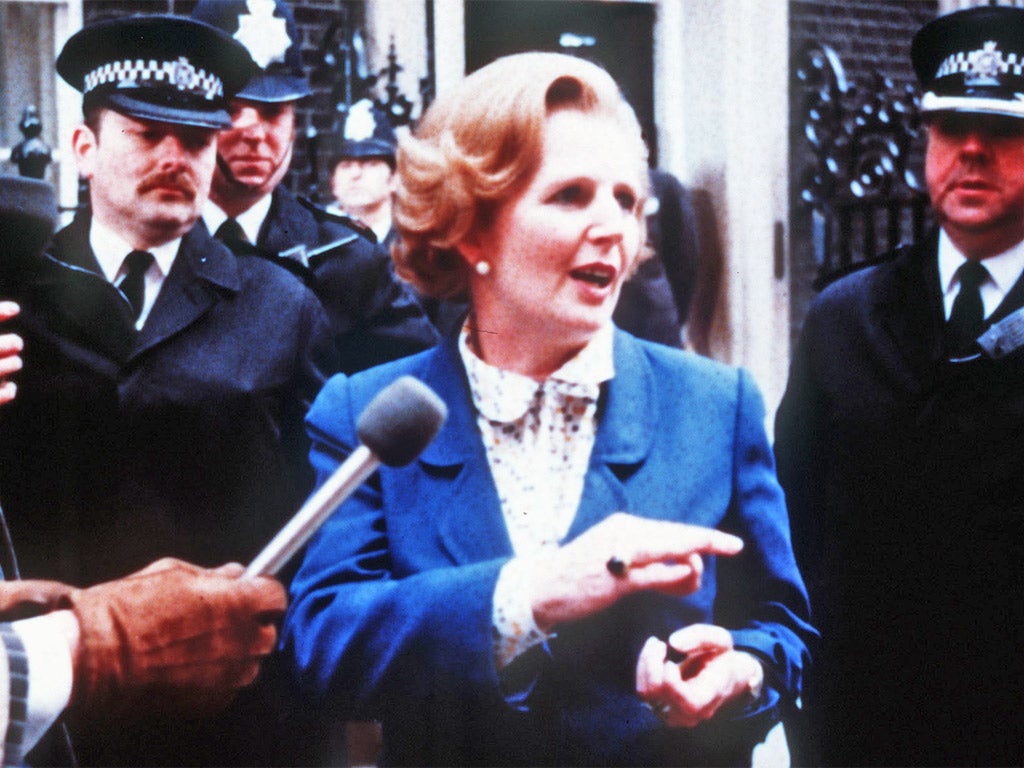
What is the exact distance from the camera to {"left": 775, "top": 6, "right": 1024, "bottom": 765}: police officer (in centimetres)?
209

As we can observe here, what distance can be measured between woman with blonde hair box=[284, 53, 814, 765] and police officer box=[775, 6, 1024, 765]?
18.1 inches

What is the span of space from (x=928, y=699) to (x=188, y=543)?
1.19 metres

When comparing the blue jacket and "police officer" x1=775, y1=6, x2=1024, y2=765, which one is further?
"police officer" x1=775, y1=6, x2=1024, y2=765

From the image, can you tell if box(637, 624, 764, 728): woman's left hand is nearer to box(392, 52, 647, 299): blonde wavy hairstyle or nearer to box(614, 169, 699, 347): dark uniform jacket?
box(392, 52, 647, 299): blonde wavy hairstyle

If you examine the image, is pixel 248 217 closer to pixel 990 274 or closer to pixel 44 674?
pixel 44 674

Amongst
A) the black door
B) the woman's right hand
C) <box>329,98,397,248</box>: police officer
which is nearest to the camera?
the woman's right hand

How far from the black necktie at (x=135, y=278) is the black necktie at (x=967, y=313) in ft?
4.21

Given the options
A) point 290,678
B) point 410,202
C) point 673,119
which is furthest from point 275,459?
point 673,119

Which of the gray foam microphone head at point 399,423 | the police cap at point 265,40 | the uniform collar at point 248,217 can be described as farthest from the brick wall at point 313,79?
the gray foam microphone head at point 399,423

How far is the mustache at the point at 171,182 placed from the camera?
2.02m

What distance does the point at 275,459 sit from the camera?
2078 millimetres

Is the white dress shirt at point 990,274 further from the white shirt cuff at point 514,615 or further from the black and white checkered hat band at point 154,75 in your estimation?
the black and white checkered hat band at point 154,75

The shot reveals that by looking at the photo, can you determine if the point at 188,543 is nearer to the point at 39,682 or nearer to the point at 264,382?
the point at 264,382

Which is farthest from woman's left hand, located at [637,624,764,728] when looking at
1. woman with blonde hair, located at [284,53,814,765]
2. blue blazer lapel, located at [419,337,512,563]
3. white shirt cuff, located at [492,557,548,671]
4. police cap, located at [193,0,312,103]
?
police cap, located at [193,0,312,103]
